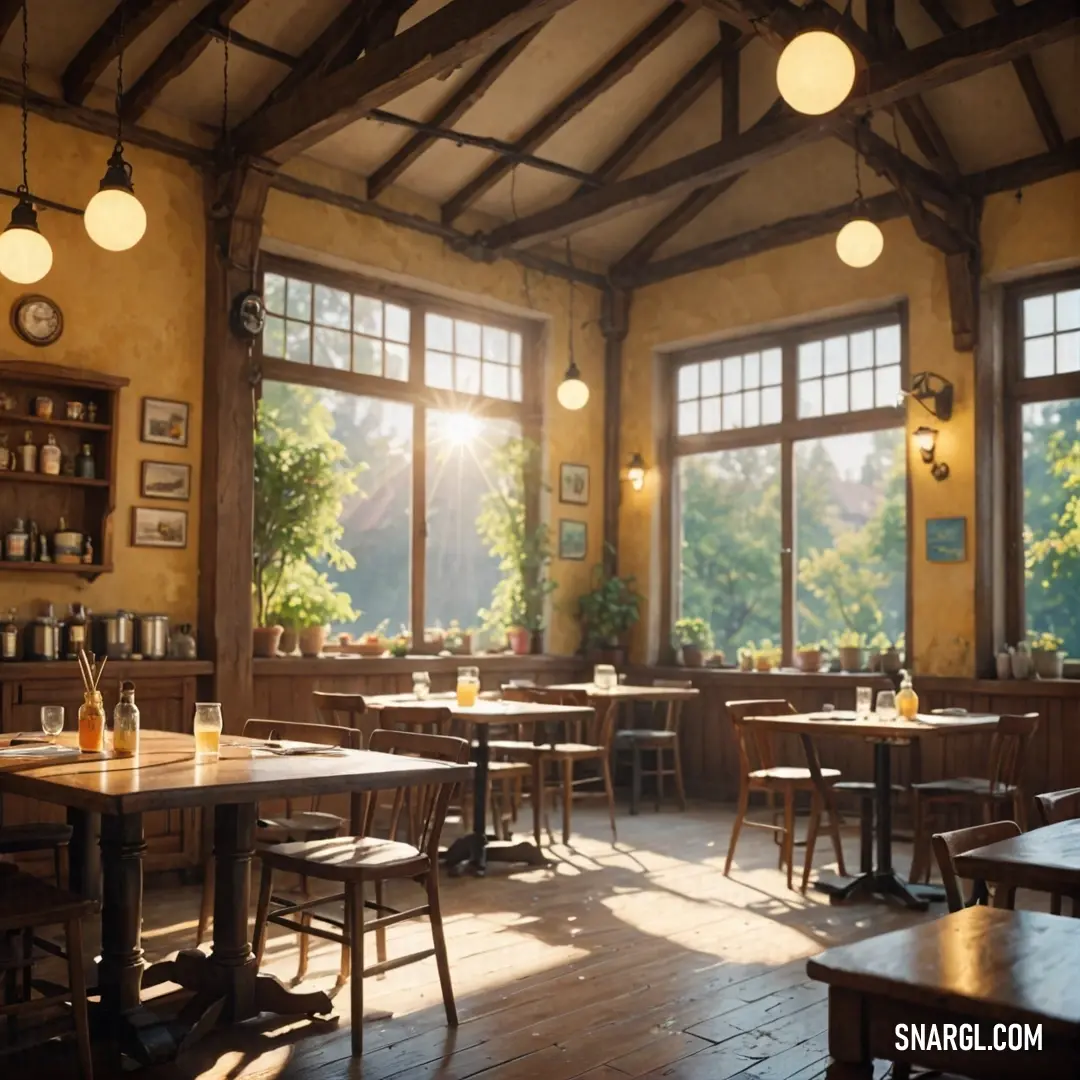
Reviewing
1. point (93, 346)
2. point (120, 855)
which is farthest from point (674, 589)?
A: point (120, 855)

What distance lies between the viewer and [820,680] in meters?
7.85

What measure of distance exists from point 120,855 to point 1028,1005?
2.48 m

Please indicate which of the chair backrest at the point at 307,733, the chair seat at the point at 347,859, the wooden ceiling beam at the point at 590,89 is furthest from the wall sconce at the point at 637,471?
the chair seat at the point at 347,859

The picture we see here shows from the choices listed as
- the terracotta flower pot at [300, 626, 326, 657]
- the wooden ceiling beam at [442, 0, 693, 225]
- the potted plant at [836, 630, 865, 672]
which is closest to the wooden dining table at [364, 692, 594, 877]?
the terracotta flower pot at [300, 626, 326, 657]

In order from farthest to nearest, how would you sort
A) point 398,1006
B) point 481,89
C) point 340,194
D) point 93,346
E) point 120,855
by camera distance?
point 340,194 → point 481,89 → point 93,346 → point 398,1006 → point 120,855

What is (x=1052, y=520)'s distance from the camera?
283 inches

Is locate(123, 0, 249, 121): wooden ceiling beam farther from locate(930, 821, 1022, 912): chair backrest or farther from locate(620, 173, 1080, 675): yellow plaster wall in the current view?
locate(930, 821, 1022, 912): chair backrest

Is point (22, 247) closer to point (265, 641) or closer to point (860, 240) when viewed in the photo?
point (265, 641)

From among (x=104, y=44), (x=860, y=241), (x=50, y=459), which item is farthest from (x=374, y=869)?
(x=104, y=44)

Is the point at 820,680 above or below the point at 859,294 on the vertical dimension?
below

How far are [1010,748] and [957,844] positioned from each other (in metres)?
3.48

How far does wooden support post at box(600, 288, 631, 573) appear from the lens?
920 centimetres

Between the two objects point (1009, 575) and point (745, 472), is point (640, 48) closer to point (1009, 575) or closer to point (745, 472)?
point (745, 472)

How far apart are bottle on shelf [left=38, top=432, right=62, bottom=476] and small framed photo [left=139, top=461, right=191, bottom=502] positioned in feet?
1.80
